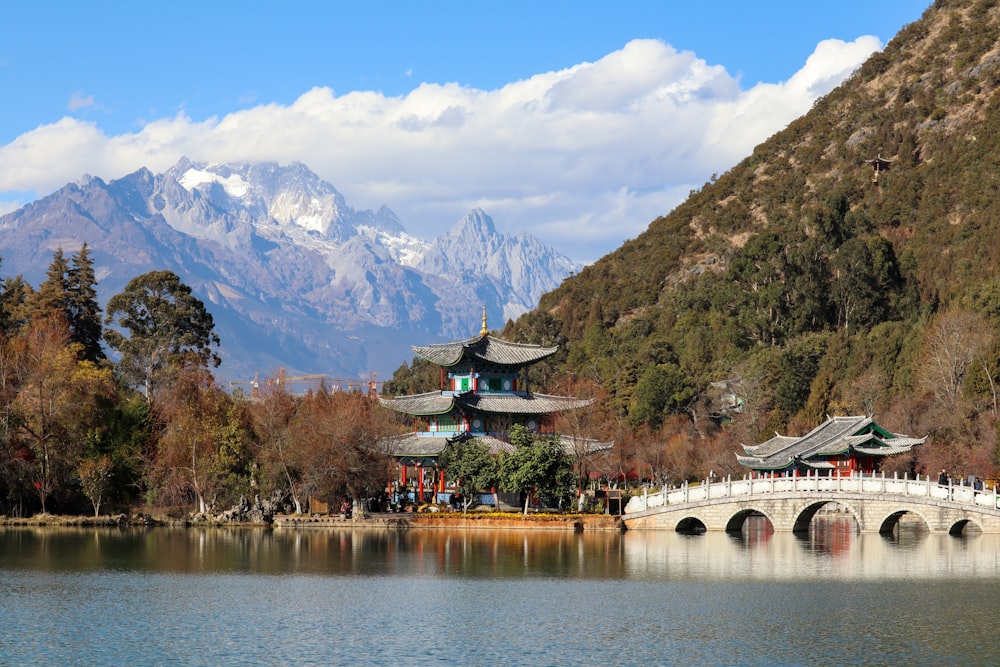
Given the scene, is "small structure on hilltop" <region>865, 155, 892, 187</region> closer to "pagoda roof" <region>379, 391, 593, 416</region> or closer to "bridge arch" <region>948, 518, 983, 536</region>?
"pagoda roof" <region>379, 391, 593, 416</region>

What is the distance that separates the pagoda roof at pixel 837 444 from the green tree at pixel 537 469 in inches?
478

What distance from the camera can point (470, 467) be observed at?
Answer: 65.6 metres

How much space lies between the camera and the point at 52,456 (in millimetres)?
64812

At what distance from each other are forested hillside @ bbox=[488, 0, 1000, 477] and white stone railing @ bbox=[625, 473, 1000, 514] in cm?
1061

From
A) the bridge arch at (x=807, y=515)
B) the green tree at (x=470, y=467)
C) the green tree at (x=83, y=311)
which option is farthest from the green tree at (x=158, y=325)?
the bridge arch at (x=807, y=515)

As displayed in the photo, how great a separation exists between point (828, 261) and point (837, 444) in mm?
42116

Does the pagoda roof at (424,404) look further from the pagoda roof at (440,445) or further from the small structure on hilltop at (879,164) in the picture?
the small structure on hilltop at (879,164)

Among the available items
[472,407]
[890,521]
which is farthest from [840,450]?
[472,407]

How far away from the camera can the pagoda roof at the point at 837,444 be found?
6894cm

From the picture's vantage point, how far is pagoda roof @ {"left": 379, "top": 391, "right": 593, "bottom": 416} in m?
73.3

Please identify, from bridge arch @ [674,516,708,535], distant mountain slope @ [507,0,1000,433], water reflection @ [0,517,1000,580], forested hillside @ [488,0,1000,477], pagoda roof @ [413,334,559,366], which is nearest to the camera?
water reflection @ [0,517,1000,580]

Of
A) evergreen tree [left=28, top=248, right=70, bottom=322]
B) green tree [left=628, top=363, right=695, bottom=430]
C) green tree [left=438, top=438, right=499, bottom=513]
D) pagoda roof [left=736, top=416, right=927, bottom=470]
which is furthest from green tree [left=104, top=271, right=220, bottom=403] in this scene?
pagoda roof [left=736, top=416, right=927, bottom=470]

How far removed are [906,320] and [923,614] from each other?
60.9 m

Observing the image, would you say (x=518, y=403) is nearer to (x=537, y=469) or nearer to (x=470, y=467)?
(x=470, y=467)
